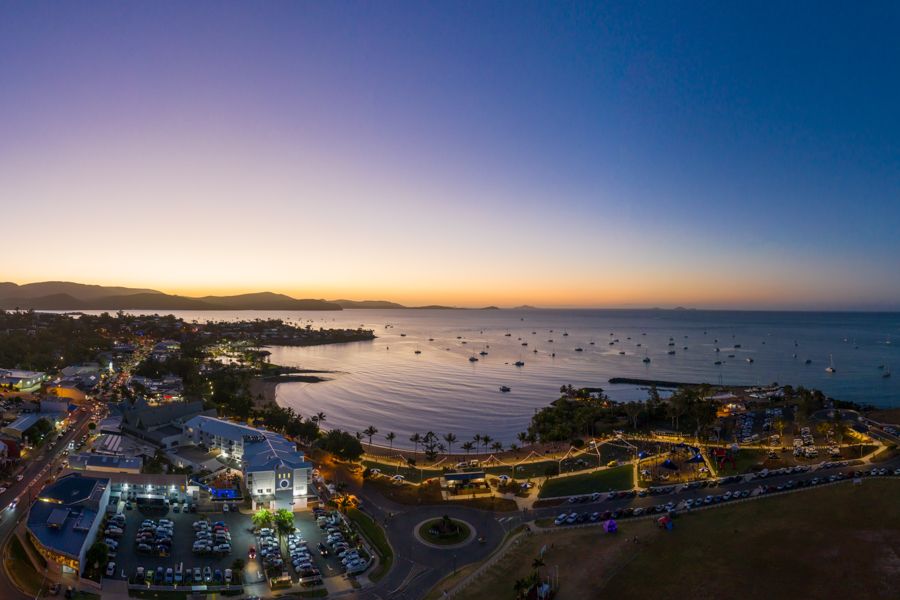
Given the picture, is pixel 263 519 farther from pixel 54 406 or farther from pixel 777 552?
pixel 54 406

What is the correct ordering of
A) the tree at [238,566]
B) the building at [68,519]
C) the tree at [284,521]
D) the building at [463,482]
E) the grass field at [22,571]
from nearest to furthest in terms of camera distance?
1. the grass field at [22,571]
2. the building at [68,519]
3. the tree at [238,566]
4. the tree at [284,521]
5. the building at [463,482]

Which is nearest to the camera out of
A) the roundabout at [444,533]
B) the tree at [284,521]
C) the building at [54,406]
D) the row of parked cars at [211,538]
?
the row of parked cars at [211,538]

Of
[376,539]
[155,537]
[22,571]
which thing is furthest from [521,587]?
[22,571]

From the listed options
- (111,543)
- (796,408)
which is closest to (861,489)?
(796,408)

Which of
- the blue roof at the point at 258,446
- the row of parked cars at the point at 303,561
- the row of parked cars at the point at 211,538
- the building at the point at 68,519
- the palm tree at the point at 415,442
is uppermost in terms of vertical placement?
the blue roof at the point at 258,446

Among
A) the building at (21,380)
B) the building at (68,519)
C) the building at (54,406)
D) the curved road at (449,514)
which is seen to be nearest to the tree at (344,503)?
the curved road at (449,514)

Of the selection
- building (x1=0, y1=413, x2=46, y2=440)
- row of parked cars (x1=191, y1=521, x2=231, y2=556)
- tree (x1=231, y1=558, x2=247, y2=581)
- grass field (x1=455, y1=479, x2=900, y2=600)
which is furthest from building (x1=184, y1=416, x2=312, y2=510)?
building (x1=0, y1=413, x2=46, y2=440)

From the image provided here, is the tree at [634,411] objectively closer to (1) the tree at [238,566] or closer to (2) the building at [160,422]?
(1) the tree at [238,566]
